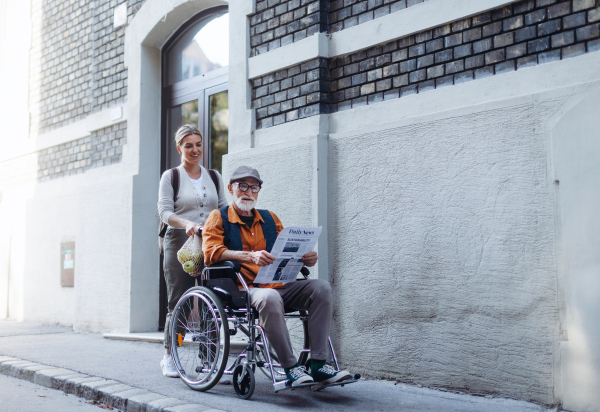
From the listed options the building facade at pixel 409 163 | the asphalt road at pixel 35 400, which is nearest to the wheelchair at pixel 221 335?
the asphalt road at pixel 35 400

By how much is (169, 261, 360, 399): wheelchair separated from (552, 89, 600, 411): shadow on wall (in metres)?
1.37

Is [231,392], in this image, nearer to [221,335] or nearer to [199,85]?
[221,335]

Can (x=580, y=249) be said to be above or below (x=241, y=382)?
above

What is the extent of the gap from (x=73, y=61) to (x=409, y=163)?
6.52 metres

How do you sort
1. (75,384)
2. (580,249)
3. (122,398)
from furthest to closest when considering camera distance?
1. (75,384)
2. (122,398)
3. (580,249)

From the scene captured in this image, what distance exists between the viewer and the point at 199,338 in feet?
15.4

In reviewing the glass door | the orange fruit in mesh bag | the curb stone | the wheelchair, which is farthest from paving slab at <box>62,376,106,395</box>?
the glass door

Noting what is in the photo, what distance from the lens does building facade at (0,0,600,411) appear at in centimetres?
410

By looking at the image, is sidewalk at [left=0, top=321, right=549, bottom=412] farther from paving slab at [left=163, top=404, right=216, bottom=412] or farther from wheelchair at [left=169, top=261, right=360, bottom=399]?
wheelchair at [left=169, top=261, right=360, bottom=399]

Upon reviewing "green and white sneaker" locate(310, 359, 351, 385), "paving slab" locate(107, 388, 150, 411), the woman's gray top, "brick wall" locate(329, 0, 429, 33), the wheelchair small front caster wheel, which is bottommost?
"paving slab" locate(107, 388, 150, 411)

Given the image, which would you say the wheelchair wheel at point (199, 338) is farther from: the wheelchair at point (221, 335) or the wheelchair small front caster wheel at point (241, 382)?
the wheelchair small front caster wheel at point (241, 382)

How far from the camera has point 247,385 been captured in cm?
438

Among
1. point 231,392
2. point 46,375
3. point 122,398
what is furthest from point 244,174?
point 46,375

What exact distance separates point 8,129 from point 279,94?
281 inches
